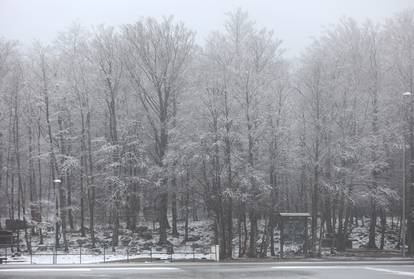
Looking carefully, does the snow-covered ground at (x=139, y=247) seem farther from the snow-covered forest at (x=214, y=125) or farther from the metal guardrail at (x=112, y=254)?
the snow-covered forest at (x=214, y=125)

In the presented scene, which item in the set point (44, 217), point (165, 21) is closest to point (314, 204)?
A: point (165, 21)

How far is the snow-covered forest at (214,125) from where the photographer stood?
1458 inches

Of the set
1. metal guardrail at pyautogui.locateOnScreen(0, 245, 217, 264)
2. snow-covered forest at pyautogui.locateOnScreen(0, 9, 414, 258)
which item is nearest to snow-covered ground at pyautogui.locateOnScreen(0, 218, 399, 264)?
metal guardrail at pyautogui.locateOnScreen(0, 245, 217, 264)

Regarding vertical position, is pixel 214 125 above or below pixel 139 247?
above

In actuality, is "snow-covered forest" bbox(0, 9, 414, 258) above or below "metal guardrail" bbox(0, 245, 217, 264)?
above

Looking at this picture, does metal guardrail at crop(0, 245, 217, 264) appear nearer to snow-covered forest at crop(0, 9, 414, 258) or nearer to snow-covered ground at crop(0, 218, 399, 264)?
snow-covered ground at crop(0, 218, 399, 264)

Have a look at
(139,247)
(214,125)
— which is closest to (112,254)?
(139,247)

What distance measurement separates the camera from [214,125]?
A: 3712 centimetres

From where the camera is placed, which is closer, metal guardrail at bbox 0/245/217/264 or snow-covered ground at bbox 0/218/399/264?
metal guardrail at bbox 0/245/217/264

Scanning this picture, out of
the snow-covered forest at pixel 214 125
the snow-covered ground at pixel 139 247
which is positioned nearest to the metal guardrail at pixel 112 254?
the snow-covered ground at pixel 139 247

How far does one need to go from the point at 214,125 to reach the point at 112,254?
497 inches

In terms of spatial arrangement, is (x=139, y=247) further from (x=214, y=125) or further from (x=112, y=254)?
(x=214, y=125)

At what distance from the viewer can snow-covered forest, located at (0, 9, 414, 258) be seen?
37.0 meters

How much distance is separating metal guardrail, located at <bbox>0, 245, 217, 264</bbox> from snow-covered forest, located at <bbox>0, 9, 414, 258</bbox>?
1.50 meters
